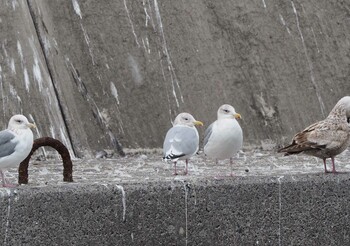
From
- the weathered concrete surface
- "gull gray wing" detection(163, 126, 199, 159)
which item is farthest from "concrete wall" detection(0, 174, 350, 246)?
"gull gray wing" detection(163, 126, 199, 159)

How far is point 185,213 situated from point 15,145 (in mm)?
1355

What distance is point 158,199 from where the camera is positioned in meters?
8.16

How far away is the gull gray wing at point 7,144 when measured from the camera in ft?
26.6

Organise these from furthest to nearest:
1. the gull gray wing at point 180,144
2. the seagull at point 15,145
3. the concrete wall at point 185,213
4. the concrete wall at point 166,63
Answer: the concrete wall at point 166,63 → the gull gray wing at point 180,144 → the seagull at point 15,145 → the concrete wall at point 185,213

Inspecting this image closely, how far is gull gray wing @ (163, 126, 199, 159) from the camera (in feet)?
30.5

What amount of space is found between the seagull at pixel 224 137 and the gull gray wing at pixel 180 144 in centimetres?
13

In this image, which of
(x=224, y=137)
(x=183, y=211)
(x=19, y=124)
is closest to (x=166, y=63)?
(x=224, y=137)

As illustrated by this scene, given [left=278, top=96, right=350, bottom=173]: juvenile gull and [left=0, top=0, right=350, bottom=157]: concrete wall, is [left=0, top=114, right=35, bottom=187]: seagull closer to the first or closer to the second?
[left=278, top=96, right=350, bottom=173]: juvenile gull

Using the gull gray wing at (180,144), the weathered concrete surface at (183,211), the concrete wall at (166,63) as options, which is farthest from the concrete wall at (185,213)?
the concrete wall at (166,63)

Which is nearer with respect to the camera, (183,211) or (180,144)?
(183,211)

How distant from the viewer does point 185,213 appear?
827cm

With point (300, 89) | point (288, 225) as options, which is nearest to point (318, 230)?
point (288, 225)

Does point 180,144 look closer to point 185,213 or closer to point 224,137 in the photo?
point 224,137

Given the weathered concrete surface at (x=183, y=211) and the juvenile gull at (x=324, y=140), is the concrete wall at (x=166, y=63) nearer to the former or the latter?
the juvenile gull at (x=324, y=140)
